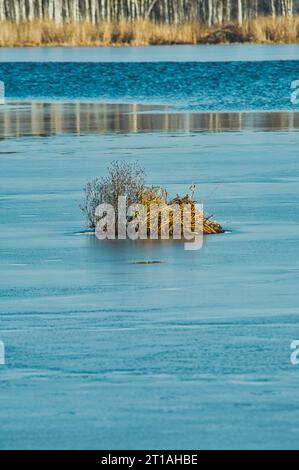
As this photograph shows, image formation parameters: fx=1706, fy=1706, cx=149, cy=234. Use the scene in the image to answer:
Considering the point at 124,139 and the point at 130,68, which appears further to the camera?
the point at 130,68

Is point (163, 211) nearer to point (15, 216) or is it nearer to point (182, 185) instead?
point (15, 216)

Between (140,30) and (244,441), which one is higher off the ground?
(140,30)

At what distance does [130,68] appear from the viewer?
5244cm

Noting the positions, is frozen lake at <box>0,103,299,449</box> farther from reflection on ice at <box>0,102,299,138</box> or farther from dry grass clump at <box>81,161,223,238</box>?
reflection on ice at <box>0,102,299,138</box>

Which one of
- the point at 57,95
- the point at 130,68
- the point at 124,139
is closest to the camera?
the point at 124,139

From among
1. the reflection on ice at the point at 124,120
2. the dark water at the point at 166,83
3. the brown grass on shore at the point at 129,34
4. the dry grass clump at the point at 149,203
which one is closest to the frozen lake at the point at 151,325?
the dry grass clump at the point at 149,203

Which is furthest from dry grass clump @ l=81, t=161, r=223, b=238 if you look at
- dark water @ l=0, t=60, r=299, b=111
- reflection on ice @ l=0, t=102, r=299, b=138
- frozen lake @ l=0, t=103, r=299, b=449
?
dark water @ l=0, t=60, r=299, b=111

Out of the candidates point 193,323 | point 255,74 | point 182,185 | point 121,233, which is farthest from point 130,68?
point 193,323

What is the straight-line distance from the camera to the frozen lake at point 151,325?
27.0ft

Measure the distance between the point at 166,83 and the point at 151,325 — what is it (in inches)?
1433

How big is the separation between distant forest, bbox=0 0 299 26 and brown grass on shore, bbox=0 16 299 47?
51.9 feet

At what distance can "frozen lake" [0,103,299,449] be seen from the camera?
27.0ft

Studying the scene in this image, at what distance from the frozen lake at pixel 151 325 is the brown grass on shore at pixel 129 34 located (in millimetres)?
57990

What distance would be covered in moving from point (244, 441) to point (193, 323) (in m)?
2.89
